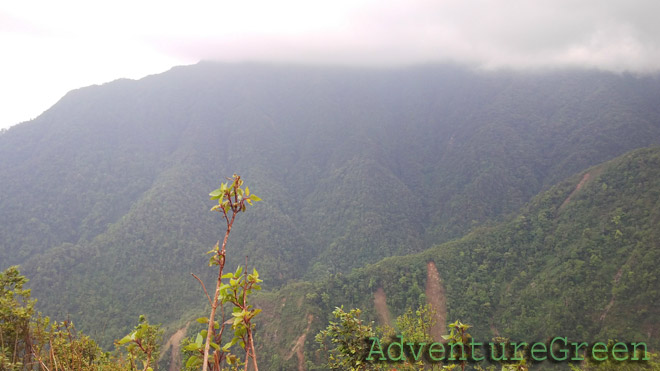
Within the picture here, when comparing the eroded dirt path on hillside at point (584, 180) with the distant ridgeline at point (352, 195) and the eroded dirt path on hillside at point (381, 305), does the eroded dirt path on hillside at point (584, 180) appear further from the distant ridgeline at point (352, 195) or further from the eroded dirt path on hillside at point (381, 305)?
the eroded dirt path on hillside at point (381, 305)

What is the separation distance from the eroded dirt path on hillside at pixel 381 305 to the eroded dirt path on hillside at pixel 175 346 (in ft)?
81.8

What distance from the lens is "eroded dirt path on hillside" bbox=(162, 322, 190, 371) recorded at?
38.9 metres

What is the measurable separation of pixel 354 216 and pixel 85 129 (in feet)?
302

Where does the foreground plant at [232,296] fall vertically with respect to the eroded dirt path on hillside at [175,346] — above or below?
above

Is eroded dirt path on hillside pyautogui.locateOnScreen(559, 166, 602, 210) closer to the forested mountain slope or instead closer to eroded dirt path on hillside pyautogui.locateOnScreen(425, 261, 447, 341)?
the forested mountain slope

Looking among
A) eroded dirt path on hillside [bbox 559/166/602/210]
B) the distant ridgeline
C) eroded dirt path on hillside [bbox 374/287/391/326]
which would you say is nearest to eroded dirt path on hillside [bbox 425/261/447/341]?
the distant ridgeline

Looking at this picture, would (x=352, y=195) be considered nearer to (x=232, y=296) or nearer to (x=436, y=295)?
(x=436, y=295)

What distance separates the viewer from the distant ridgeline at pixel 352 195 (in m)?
37.5

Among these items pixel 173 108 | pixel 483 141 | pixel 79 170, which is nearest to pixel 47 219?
pixel 79 170

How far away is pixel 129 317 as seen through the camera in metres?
51.2

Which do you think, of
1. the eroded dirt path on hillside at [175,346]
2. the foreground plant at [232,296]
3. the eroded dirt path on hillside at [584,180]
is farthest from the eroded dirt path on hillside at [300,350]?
the eroded dirt path on hillside at [584,180]

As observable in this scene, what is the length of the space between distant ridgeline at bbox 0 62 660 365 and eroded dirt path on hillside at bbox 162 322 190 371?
11.3 m

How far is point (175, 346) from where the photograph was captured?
40188mm

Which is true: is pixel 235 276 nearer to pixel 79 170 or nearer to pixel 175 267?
pixel 175 267
